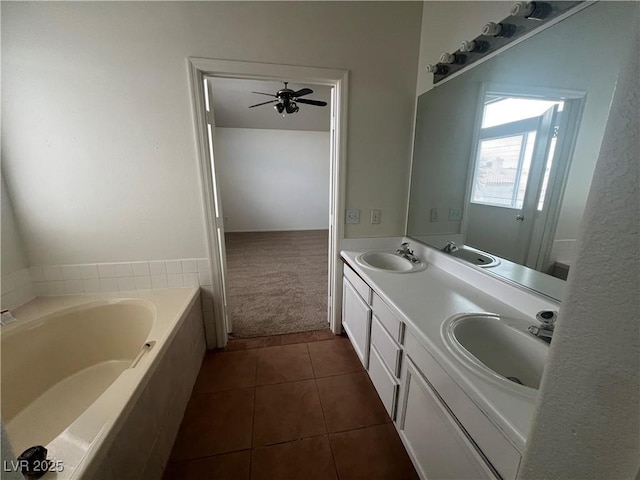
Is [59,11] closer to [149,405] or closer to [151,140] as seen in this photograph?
[151,140]

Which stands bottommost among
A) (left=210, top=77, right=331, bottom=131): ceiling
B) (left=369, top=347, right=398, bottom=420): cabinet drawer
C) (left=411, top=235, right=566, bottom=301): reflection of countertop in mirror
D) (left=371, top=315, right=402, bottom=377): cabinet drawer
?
(left=369, top=347, right=398, bottom=420): cabinet drawer

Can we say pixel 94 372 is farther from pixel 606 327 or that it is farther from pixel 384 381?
pixel 606 327

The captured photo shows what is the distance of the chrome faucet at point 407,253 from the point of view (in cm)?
179

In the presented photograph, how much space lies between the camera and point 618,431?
309mm

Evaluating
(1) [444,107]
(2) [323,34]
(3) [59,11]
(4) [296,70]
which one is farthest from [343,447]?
(3) [59,11]

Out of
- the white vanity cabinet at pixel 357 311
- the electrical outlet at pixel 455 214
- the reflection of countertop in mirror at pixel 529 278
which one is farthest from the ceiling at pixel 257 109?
the reflection of countertop in mirror at pixel 529 278

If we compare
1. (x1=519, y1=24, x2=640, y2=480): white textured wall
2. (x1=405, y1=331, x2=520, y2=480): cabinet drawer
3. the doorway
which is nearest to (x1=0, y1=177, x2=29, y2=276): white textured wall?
the doorway

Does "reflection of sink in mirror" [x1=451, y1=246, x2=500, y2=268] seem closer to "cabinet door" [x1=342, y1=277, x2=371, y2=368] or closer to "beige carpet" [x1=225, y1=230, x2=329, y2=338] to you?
"cabinet door" [x1=342, y1=277, x2=371, y2=368]

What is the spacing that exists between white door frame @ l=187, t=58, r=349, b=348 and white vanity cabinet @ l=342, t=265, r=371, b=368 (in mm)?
153

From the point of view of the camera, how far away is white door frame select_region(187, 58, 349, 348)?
5.22 ft

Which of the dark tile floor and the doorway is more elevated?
the doorway

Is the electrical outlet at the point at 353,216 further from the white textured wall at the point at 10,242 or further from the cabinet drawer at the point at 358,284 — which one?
the white textured wall at the point at 10,242

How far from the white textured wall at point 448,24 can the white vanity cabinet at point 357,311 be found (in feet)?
4.78

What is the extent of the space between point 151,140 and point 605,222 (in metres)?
2.06
